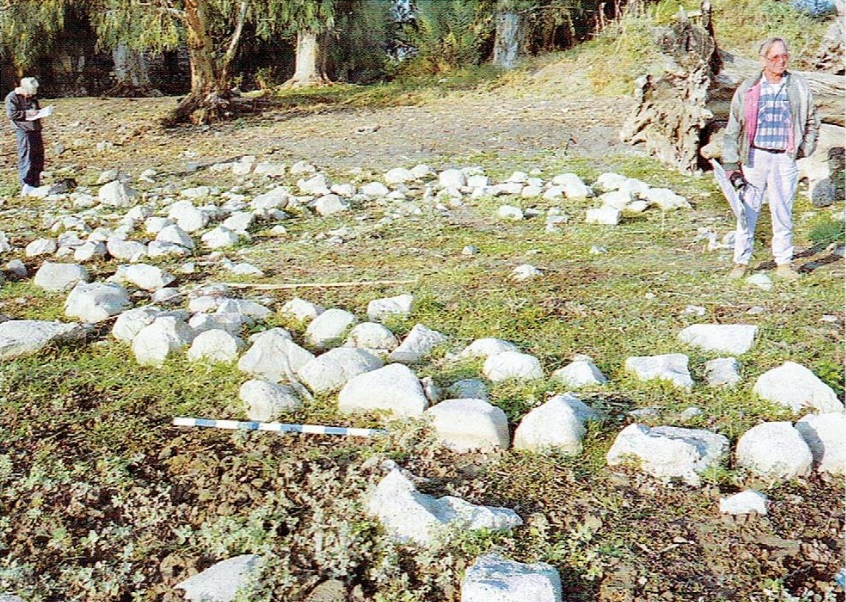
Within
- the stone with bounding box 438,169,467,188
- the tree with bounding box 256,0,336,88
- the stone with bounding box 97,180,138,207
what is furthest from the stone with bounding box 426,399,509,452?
the tree with bounding box 256,0,336,88

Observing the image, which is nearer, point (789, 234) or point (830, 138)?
point (789, 234)

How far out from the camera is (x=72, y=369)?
13.1 ft

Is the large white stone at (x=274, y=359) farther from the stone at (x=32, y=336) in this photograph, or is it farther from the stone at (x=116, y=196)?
the stone at (x=116, y=196)

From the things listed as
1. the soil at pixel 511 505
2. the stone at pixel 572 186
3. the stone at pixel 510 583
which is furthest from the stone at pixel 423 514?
the stone at pixel 572 186

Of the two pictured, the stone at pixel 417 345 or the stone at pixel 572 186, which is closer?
the stone at pixel 417 345

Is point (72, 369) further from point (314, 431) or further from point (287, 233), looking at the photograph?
point (287, 233)

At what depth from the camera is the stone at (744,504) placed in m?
2.75

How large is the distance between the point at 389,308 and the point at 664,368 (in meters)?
1.55

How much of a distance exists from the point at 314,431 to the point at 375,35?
55.3 feet

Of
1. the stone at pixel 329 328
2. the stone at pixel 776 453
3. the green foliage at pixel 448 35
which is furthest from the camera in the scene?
the green foliage at pixel 448 35

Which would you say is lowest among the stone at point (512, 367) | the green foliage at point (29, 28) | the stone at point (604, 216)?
the stone at point (512, 367)

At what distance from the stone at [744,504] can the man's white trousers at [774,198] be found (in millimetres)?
2737

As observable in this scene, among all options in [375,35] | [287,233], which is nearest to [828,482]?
[287,233]

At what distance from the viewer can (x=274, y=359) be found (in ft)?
12.6
